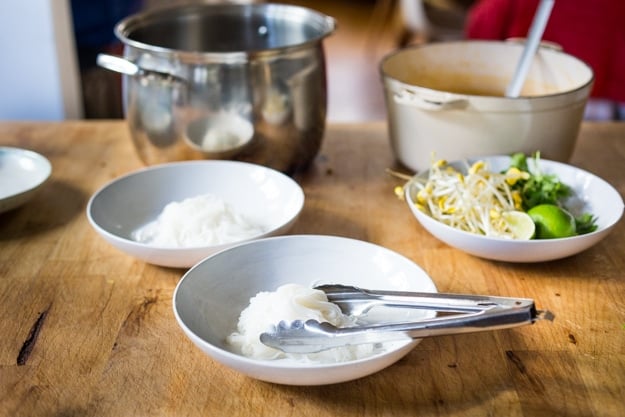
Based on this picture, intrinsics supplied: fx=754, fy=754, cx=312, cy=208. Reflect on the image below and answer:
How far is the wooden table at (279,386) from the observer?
741mm

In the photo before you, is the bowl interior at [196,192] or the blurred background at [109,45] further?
the blurred background at [109,45]

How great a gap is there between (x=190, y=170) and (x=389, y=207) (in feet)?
1.04

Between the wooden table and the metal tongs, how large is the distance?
0.05 m

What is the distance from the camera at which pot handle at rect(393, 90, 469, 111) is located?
113 centimetres

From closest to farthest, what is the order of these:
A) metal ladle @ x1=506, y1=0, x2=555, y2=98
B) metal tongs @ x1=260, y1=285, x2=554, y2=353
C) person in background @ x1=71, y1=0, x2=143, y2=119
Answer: metal tongs @ x1=260, y1=285, x2=554, y2=353, metal ladle @ x1=506, y1=0, x2=555, y2=98, person in background @ x1=71, y1=0, x2=143, y2=119

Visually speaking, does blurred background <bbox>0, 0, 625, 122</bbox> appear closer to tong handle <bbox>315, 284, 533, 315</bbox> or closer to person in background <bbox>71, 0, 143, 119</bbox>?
person in background <bbox>71, 0, 143, 119</bbox>

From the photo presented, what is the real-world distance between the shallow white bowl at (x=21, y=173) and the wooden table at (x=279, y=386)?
3 centimetres

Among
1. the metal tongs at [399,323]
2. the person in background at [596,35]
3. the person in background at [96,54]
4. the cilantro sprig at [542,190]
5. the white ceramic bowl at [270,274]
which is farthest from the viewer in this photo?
the person in background at [596,35]

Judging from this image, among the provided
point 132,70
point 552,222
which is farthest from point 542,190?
point 132,70

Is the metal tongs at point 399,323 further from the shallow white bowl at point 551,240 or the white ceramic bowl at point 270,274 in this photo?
the shallow white bowl at point 551,240

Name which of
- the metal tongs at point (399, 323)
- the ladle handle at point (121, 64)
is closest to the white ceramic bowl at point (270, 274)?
the metal tongs at point (399, 323)

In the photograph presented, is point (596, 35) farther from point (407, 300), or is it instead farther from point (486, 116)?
point (407, 300)

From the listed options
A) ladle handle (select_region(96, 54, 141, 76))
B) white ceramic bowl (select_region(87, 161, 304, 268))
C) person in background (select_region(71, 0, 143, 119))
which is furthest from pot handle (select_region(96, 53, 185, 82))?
person in background (select_region(71, 0, 143, 119))

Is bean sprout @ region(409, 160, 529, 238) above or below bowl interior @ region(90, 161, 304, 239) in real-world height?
above
